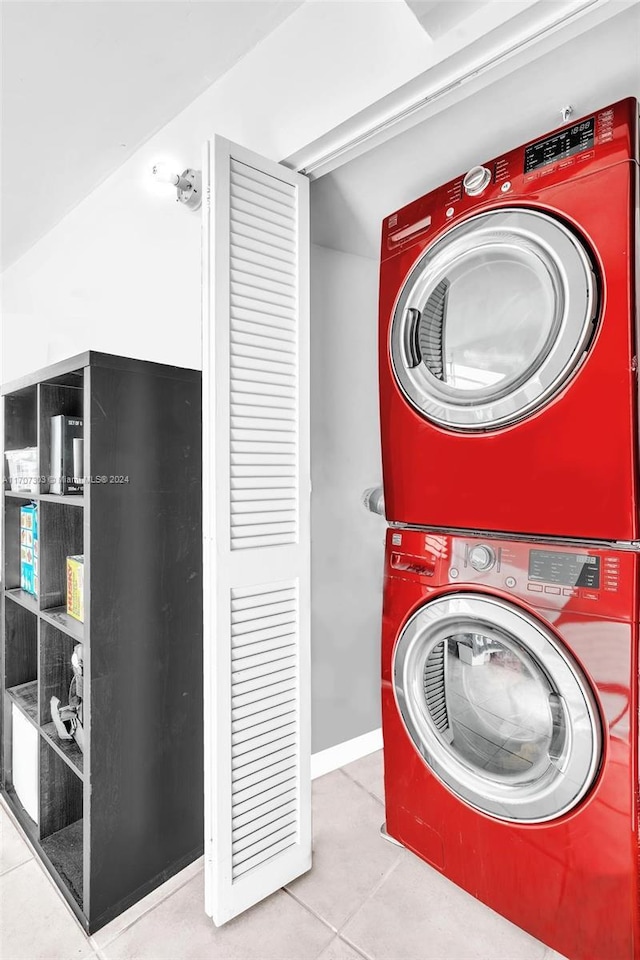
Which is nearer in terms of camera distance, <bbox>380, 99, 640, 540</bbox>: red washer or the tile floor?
<bbox>380, 99, 640, 540</bbox>: red washer

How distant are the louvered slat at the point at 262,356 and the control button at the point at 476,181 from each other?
516 mm

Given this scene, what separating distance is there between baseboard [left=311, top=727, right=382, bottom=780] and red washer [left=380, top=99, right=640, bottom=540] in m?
1.17

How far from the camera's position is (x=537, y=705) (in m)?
1.40

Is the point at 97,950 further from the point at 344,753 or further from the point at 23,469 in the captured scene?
the point at 23,469

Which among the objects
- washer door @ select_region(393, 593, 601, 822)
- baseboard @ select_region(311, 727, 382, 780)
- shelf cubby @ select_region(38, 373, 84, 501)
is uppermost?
shelf cubby @ select_region(38, 373, 84, 501)

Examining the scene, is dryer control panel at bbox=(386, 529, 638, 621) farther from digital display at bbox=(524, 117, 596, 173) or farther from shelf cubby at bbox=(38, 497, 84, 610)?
shelf cubby at bbox=(38, 497, 84, 610)

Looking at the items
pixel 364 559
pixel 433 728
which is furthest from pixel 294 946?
A: pixel 364 559

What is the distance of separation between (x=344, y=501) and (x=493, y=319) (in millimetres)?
1027

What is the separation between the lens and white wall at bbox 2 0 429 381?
1.37m

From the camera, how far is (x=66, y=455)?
5.59 ft

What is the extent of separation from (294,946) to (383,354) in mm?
1714

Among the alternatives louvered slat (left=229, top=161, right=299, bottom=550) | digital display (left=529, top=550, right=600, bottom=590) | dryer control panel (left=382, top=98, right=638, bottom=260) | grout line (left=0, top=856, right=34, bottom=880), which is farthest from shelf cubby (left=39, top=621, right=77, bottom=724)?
dryer control panel (left=382, top=98, right=638, bottom=260)

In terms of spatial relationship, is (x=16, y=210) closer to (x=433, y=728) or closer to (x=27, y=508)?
(x=27, y=508)

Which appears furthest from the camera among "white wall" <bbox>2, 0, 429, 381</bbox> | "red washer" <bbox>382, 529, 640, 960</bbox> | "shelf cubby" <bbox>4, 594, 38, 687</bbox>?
"shelf cubby" <bbox>4, 594, 38, 687</bbox>
